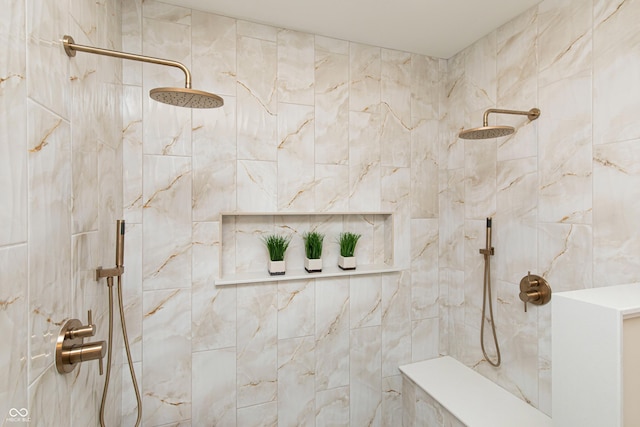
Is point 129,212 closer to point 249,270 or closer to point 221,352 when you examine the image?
point 249,270

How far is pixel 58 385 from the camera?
85cm

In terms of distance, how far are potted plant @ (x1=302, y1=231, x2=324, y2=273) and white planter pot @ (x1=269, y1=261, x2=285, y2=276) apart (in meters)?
0.16

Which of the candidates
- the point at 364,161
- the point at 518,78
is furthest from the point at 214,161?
the point at 518,78

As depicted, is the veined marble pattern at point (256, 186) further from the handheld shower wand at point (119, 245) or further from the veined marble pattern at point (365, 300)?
the veined marble pattern at point (365, 300)

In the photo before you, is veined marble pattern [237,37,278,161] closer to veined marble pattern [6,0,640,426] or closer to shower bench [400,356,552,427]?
veined marble pattern [6,0,640,426]

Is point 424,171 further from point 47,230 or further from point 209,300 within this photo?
point 47,230

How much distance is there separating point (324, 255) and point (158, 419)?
1.19 metres

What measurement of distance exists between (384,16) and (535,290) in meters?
1.62

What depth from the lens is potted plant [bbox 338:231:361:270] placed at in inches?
72.5

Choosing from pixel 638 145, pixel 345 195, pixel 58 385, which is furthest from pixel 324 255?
pixel 638 145

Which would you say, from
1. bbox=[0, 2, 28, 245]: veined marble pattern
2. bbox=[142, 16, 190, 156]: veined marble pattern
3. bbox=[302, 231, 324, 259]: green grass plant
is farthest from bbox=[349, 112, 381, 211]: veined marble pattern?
bbox=[0, 2, 28, 245]: veined marble pattern

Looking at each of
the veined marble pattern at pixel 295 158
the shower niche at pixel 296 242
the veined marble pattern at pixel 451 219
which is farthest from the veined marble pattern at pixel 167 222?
the veined marble pattern at pixel 451 219

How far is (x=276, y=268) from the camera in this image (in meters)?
1.70

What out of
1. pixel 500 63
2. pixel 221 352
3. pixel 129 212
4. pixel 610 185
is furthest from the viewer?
pixel 500 63
